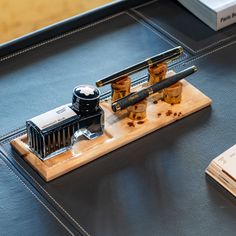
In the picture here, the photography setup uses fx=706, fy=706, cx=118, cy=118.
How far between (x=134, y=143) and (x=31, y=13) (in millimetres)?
1537

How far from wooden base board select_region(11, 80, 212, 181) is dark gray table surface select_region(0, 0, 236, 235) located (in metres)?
0.02

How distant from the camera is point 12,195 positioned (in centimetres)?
150

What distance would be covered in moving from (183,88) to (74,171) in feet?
1.25

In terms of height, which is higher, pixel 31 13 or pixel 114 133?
pixel 114 133

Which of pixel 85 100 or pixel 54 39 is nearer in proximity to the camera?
pixel 85 100

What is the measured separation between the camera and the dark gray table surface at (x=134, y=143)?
1451 mm

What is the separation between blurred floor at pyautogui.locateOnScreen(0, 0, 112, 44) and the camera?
2.96 metres

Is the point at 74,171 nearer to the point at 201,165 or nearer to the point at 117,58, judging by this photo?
the point at 201,165

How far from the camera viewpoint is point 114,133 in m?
1.63

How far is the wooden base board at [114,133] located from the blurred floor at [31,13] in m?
1.35

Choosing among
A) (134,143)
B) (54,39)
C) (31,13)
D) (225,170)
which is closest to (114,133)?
(134,143)

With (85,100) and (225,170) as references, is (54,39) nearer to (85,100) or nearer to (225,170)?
(85,100)

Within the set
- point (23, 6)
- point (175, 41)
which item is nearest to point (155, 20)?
point (175, 41)

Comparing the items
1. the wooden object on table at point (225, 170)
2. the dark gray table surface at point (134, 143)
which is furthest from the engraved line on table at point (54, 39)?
Result: the wooden object on table at point (225, 170)
